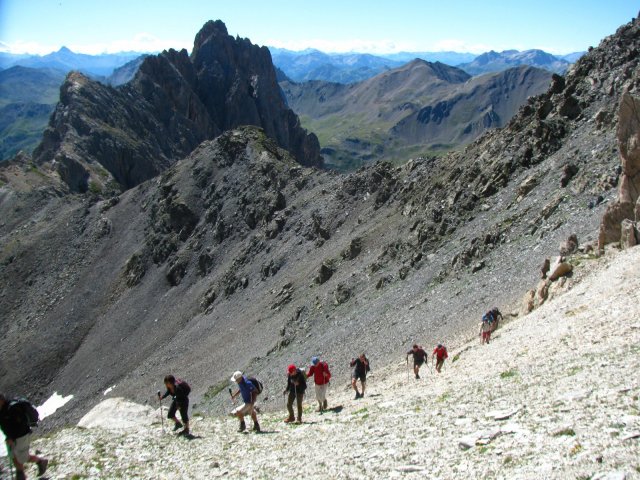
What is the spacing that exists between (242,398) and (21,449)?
30.5 ft

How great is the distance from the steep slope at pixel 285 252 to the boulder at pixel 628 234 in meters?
5.15

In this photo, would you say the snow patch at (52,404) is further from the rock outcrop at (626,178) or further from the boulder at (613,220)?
the rock outcrop at (626,178)

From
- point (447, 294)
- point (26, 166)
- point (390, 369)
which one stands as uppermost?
point (26, 166)

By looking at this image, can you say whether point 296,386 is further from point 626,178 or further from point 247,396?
point 626,178

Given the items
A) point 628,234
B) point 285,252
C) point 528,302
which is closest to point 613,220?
point 628,234

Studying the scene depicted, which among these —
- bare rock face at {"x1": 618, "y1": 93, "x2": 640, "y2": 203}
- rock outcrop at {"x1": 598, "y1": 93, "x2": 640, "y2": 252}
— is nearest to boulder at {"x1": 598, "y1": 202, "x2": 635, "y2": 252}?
rock outcrop at {"x1": 598, "y1": 93, "x2": 640, "y2": 252}

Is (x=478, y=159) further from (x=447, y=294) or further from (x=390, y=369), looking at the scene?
(x=390, y=369)

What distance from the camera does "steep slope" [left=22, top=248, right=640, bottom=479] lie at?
1271 centimetres

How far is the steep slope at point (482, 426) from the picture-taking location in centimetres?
1271

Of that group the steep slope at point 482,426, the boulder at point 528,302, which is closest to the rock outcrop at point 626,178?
the steep slope at point 482,426

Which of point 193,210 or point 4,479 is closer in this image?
point 4,479

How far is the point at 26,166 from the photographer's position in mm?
152000

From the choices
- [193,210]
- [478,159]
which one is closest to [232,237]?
[193,210]

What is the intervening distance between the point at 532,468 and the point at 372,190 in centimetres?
7180
